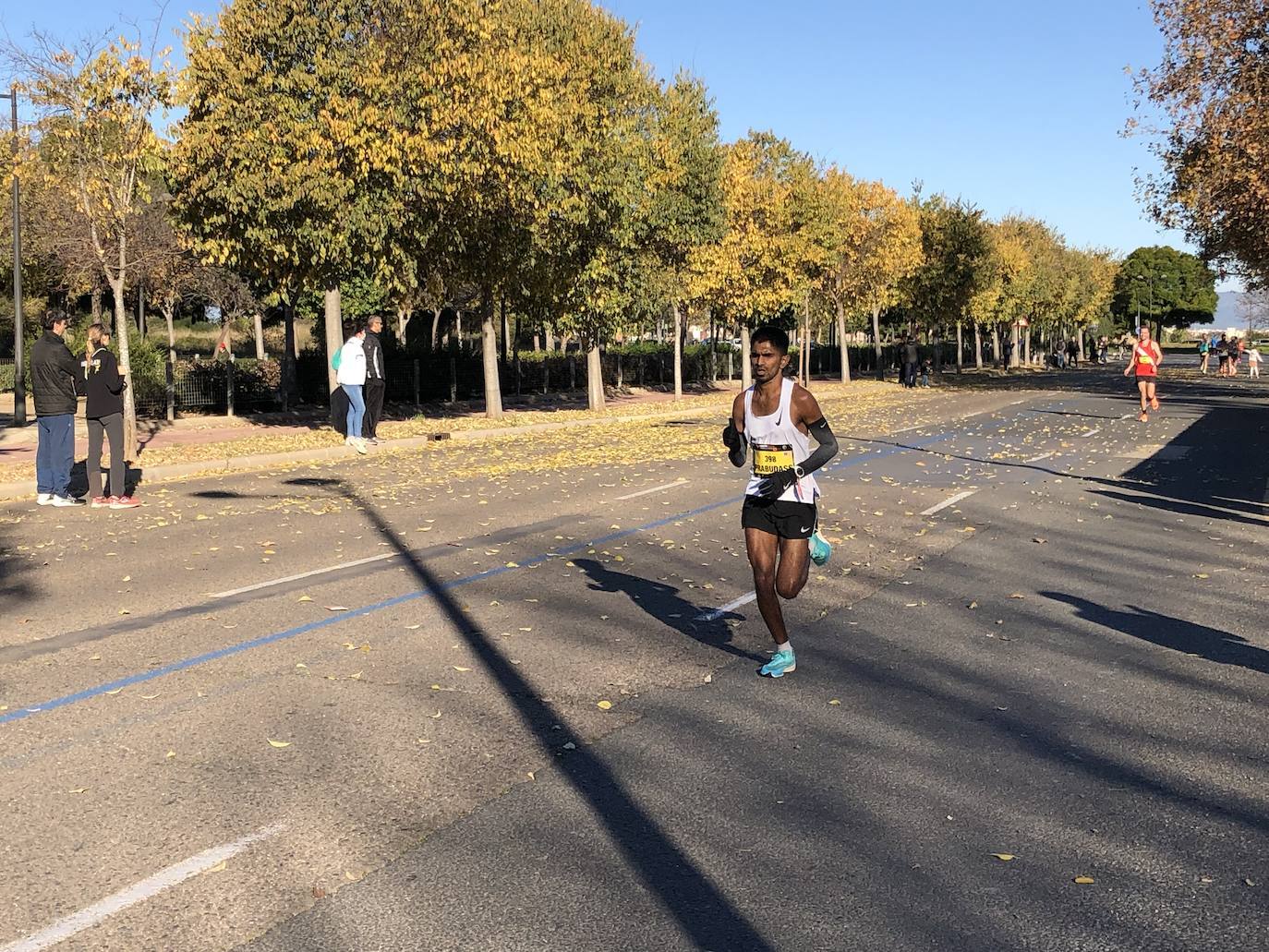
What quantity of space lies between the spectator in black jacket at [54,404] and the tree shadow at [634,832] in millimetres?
7513

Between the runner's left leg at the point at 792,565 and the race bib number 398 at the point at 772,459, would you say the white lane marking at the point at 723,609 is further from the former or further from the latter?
the race bib number 398 at the point at 772,459

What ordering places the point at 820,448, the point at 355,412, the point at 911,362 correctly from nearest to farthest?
the point at 820,448, the point at 355,412, the point at 911,362

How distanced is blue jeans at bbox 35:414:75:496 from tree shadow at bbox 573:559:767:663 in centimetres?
649

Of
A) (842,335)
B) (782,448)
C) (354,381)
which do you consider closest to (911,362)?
(842,335)

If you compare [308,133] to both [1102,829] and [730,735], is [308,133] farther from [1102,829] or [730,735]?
[1102,829]

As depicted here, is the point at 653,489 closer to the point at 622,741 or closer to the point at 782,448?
the point at 782,448

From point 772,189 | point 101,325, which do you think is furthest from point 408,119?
point 772,189

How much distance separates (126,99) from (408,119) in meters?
4.51

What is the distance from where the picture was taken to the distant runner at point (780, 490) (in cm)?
595

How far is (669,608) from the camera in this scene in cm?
757

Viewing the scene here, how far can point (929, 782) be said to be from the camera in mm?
4547

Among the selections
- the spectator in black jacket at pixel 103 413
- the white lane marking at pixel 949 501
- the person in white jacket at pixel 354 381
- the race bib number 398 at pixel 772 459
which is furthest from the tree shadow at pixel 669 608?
the person in white jacket at pixel 354 381

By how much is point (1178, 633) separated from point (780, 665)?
2762 mm

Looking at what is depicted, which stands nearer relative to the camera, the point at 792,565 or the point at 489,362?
the point at 792,565
